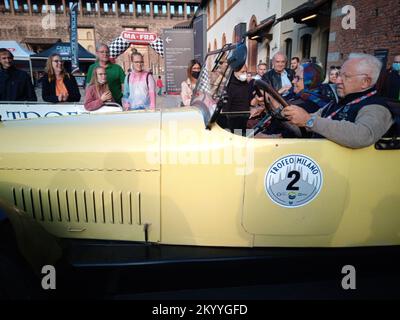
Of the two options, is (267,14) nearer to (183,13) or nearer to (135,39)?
(135,39)

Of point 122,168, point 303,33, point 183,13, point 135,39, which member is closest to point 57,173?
point 122,168

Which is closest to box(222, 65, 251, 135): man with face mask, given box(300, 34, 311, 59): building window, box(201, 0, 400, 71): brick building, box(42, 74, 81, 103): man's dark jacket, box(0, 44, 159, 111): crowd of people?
box(0, 44, 159, 111): crowd of people

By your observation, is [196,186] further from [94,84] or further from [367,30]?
[367,30]

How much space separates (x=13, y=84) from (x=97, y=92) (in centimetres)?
157

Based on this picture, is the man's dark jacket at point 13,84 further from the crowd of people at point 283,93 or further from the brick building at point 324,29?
the brick building at point 324,29

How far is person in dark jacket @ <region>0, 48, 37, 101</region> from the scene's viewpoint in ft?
15.0

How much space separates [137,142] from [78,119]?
57cm

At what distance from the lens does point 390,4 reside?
23.3 ft

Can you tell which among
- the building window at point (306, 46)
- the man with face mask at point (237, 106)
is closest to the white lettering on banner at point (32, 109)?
the man with face mask at point (237, 106)

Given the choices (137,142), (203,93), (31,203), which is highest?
(203,93)

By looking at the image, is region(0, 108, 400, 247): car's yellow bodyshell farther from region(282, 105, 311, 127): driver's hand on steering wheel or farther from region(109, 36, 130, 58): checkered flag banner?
region(109, 36, 130, 58): checkered flag banner

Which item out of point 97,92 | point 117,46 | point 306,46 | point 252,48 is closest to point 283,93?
point 97,92

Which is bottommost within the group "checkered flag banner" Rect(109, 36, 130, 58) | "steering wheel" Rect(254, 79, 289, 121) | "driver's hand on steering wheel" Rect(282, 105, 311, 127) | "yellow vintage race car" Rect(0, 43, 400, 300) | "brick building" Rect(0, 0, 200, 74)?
"yellow vintage race car" Rect(0, 43, 400, 300)

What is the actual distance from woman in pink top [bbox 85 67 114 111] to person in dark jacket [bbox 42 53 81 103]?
744 mm
